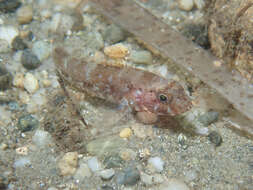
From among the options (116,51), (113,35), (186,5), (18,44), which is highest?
(186,5)

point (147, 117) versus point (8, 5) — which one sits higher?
point (8, 5)

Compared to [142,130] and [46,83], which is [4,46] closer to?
[46,83]

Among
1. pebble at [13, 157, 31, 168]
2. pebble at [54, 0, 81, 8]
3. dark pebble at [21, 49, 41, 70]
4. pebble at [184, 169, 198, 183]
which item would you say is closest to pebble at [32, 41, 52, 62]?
dark pebble at [21, 49, 41, 70]

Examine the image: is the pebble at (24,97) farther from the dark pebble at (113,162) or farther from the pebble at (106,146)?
the dark pebble at (113,162)

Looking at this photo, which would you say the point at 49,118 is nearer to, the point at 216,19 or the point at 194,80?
the point at 194,80

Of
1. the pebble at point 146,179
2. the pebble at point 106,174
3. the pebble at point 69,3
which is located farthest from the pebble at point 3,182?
the pebble at point 69,3

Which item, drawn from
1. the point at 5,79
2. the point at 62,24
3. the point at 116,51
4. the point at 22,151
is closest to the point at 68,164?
the point at 22,151

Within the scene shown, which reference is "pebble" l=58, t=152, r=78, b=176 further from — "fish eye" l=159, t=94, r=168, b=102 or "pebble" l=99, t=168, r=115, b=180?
"fish eye" l=159, t=94, r=168, b=102
